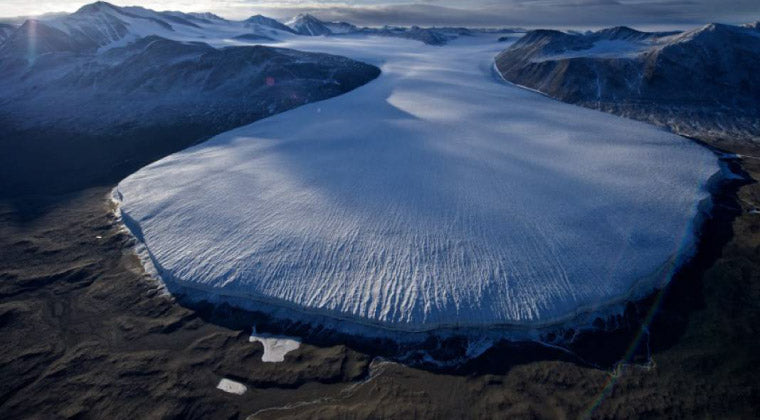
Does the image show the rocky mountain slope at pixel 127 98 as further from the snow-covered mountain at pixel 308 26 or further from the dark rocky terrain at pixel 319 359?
the snow-covered mountain at pixel 308 26

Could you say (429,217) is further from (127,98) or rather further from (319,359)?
(127,98)

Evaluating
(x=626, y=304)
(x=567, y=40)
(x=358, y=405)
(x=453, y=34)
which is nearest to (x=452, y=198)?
(x=626, y=304)

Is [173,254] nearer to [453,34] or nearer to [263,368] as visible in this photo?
[263,368]

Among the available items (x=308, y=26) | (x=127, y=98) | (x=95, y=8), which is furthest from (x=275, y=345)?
(x=308, y=26)

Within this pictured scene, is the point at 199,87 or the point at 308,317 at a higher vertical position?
the point at 199,87

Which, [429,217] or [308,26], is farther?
[308,26]

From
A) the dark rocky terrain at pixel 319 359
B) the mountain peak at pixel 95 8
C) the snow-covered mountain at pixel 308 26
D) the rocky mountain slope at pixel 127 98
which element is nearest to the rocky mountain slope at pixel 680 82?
the dark rocky terrain at pixel 319 359

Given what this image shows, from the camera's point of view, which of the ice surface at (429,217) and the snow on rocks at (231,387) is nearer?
the snow on rocks at (231,387)
